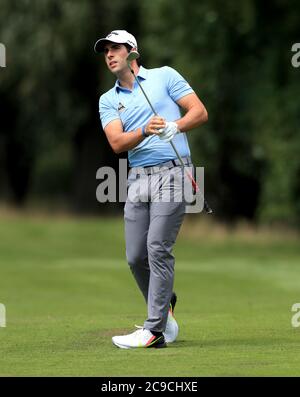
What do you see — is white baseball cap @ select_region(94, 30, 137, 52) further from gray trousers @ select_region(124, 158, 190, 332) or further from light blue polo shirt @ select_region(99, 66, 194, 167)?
gray trousers @ select_region(124, 158, 190, 332)

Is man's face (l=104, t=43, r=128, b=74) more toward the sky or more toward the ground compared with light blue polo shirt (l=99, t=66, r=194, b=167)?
more toward the sky

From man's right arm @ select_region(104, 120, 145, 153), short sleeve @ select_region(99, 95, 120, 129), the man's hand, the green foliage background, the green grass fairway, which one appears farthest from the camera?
the green foliage background

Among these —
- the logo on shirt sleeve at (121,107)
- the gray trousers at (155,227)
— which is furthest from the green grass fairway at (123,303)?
the logo on shirt sleeve at (121,107)

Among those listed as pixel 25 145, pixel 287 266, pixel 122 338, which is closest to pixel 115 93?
pixel 122 338

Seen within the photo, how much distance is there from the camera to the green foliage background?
91.3 feet

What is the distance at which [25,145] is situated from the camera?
1581 inches

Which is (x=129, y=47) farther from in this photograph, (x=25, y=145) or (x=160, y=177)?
(x=25, y=145)

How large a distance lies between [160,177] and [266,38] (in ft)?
63.6

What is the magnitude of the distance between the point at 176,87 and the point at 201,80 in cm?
2013

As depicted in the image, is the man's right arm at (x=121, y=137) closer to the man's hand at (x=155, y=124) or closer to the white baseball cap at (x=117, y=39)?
the man's hand at (x=155, y=124)

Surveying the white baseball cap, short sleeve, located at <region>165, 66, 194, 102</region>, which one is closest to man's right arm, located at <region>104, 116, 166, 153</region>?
short sleeve, located at <region>165, 66, 194, 102</region>

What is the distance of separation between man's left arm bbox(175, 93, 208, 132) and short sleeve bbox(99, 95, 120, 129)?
521mm

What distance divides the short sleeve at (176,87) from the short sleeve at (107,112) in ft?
1.59

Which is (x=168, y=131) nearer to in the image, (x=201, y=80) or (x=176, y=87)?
(x=176, y=87)
